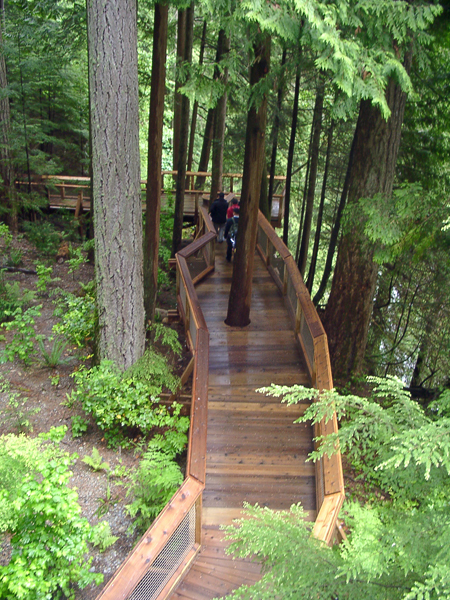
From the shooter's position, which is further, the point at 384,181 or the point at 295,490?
the point at 384,181

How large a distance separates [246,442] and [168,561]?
7.36 ft

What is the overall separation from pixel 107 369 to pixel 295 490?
129 inches

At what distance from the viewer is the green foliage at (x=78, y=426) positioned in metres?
6.63

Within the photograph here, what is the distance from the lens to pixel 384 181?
7.81m

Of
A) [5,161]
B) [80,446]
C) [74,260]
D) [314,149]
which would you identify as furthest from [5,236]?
[314,149]

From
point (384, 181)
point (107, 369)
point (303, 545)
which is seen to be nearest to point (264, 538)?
point (303, 545)

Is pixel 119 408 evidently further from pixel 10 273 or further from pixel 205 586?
pixel 10 273

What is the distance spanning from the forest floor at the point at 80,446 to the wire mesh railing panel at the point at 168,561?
0.79 m

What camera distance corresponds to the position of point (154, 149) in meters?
8.63

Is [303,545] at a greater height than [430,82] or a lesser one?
lesser

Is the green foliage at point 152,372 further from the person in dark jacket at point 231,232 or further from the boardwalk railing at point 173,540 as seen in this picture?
the person in dark jacket at point 231,232

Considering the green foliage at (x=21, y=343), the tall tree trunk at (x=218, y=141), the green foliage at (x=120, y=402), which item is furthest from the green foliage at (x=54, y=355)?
the tall tree trunk at (x=218, y=141)

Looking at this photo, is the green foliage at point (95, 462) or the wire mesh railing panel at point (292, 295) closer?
the green foliage at point (95, 462)

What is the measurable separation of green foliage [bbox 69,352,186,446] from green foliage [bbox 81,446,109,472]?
457 millimetres
